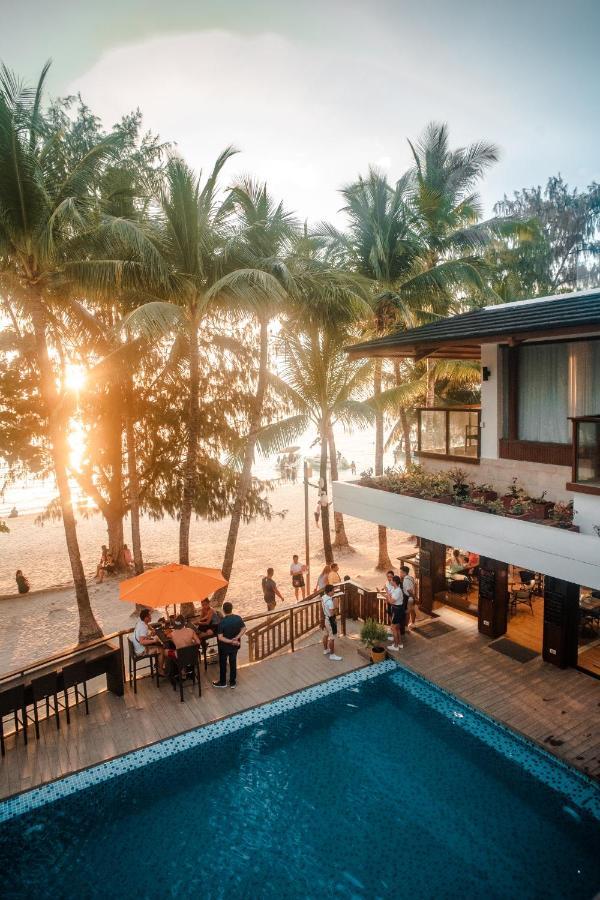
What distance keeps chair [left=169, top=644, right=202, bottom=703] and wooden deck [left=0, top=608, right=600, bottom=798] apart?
0.24 meters

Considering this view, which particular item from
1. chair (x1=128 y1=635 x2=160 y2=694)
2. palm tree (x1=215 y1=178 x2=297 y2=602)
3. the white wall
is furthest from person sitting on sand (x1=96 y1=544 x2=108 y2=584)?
A: the white wall

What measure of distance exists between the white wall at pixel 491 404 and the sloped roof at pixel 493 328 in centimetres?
83

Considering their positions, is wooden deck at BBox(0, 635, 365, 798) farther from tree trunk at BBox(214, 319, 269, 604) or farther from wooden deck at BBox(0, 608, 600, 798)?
tree trunk at BBox(214, 319, 269, 604)

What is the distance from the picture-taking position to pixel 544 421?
10.8 m

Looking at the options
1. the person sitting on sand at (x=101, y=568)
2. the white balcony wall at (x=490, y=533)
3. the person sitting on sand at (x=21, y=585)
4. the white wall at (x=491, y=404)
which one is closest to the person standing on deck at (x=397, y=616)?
the white balcony wall at (x=490, y=533)

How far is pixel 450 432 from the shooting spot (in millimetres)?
12812

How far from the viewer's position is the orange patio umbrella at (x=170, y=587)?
9977mm

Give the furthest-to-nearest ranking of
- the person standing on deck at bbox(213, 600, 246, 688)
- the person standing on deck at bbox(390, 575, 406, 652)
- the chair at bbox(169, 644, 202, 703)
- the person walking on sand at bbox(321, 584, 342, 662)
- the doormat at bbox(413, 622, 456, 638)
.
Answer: the doormat at bbox(413, 622, 456, 638)
the person standing on deck at bbox(390, 575, 406, 652)
the person walking on sand at bbox(321, 584, 342, 662)
the person standing on deck at bbox(213, 600, 246, 688)
the chair at bbox(169, 644, 202, 703)

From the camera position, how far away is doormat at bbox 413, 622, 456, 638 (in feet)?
39.7

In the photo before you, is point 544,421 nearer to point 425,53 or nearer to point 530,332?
point 530,332

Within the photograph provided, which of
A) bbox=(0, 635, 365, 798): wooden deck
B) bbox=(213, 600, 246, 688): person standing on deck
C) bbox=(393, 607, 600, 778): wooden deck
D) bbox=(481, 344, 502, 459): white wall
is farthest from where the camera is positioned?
bbox=(481, 344, 502, 459): white wall

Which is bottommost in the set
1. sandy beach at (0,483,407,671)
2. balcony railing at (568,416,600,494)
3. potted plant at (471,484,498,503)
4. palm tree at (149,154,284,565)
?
sandy beach at (0,483,407,671)

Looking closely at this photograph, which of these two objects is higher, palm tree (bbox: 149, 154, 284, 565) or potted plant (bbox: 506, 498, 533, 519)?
palm tree (bbox: 149, 154, 284, 565)

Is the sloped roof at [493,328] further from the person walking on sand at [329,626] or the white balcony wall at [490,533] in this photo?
the person walking on sand at [329,626]
